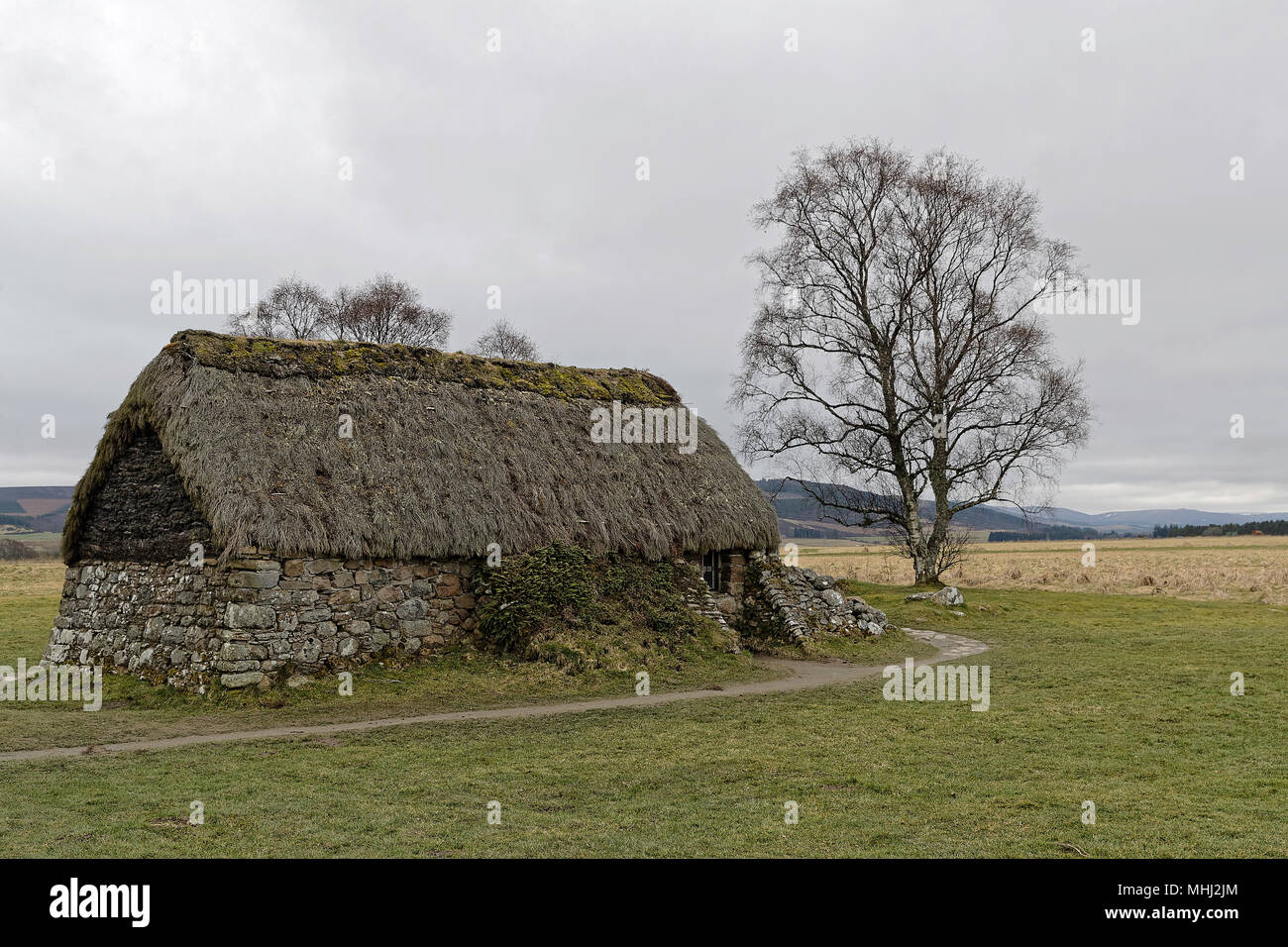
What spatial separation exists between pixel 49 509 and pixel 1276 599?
192 metres

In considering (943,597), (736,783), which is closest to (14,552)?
(943,597)

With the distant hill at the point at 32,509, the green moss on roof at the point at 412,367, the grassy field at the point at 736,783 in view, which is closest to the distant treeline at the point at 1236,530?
the green moss on roof at the point at 412,367

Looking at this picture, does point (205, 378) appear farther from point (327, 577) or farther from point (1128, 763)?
point (1128, 763)

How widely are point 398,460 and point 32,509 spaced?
189793 millimetres

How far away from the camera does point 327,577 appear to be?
1511 centimetres

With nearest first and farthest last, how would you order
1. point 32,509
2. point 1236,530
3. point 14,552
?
point 14,552
point 1236,530
point 32,509

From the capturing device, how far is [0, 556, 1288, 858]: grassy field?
7.08 m

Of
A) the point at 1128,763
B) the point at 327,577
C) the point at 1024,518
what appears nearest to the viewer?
the point at 1128,763

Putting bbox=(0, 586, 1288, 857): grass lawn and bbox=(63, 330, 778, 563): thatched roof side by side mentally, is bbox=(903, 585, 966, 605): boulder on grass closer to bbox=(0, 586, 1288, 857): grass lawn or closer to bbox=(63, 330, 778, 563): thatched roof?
bbox=(63, 330, 778, 563): thatched roof

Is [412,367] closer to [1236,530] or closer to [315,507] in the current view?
[315,507]

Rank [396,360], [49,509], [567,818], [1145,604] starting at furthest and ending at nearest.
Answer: [49,509]
[1145,604]
[396,360]
[567,818]

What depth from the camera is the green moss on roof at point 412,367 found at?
16688 mm

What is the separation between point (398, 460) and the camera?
16938mm
